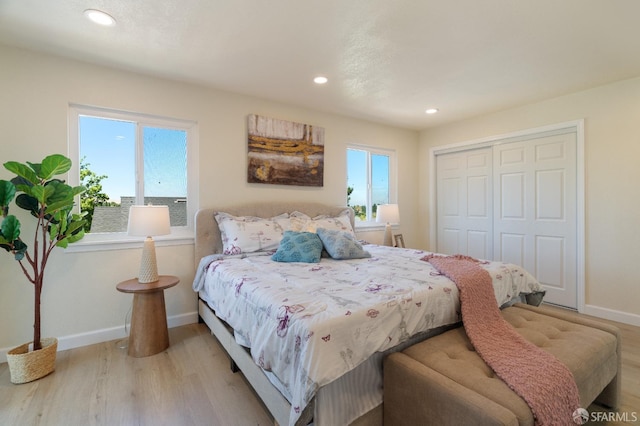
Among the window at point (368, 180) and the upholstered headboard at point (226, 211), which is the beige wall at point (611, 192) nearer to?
the window at point (368, 180)

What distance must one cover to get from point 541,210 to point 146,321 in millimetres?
4376

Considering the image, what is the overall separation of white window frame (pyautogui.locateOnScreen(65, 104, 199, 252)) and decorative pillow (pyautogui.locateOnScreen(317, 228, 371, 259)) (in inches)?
55.2

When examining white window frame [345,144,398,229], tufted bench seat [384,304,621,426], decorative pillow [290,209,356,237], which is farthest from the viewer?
white window frame [345,144,398,229]

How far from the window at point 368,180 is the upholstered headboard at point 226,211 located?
741 millimetres

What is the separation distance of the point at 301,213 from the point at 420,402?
8.11 feet

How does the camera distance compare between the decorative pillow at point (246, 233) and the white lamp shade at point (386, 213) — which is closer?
the decorative pillow at point (246, 233)

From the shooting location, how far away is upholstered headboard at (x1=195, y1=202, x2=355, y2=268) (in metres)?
2.93

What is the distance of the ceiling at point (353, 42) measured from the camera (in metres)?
1.83

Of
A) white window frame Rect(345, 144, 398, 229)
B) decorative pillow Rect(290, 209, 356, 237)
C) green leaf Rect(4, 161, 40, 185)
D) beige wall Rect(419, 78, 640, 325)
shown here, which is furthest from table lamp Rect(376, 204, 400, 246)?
green leaf Rect(4, 161, 40, 185)

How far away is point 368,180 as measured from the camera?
450 centimetres

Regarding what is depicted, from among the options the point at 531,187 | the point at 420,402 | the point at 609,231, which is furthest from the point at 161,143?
the point at 609,231

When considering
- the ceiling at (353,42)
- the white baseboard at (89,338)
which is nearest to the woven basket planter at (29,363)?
the white baseboard at (89,338)

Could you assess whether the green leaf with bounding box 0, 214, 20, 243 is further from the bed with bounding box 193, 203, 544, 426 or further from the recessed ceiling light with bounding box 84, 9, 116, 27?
the recessed ceiling light with bounding box 84, 9, 116, 27

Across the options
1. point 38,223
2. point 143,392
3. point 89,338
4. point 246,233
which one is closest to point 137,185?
point 38,223
